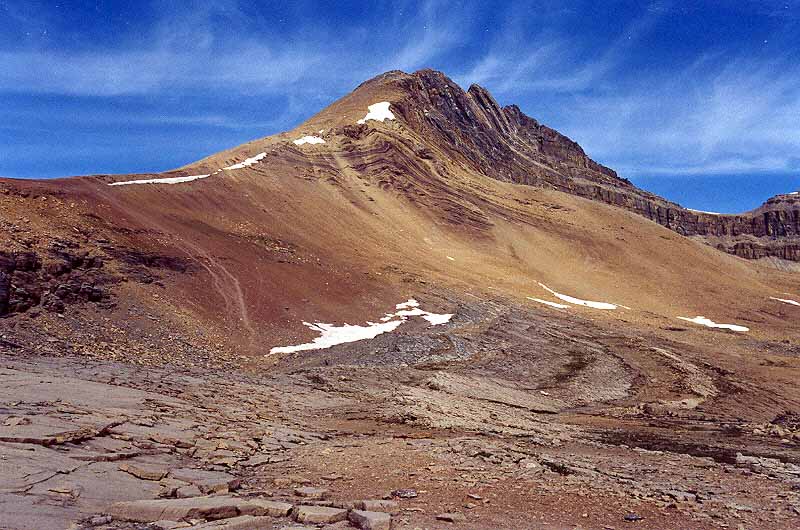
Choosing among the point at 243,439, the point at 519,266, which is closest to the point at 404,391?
the point at 243,439

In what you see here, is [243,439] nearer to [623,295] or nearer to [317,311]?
[317,311]

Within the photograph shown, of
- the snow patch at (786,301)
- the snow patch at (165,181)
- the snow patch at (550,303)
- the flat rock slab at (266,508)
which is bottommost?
the flat rock slab at (266,508)

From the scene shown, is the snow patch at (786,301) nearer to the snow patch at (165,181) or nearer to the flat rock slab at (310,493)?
the snow patch at (165,181)

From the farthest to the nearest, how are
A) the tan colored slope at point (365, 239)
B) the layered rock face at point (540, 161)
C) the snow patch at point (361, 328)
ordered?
the layered rock face at point (540, 161), the tan colored slope at point (365, 239), the snow patch at point (361, 328)

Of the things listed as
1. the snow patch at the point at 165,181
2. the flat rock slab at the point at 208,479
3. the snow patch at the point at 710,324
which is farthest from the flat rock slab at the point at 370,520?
the snow patch at the point at 710,324

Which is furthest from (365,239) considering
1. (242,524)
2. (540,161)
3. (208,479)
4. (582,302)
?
(540,161)

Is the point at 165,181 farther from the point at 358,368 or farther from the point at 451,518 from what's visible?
the point at 451,518
